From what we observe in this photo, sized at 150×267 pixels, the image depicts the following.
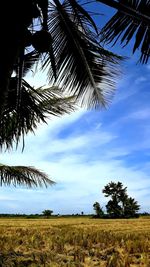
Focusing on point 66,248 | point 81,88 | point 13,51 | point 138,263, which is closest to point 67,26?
point 81,88

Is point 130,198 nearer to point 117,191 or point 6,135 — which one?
point 117,191

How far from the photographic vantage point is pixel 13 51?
427 cm

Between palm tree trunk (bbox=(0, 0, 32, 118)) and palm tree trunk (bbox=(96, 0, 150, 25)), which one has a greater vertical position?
palm tree trunk (bbox=(96, 0, 150, 25))

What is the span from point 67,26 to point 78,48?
0.32 meters

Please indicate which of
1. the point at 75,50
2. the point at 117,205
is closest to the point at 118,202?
the point at 117,205

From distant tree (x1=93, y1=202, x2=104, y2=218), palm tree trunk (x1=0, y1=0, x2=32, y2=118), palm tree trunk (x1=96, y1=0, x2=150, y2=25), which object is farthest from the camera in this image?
distant tree (x1=93, y1=202, x2=104, y2=218)

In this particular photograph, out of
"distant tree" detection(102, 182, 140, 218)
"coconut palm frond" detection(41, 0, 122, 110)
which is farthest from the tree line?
"coconut palm frond" detection(41, 0, 122, 110)

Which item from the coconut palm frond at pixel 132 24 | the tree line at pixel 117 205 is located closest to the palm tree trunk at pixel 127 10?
the coconut palm frond at pixel 132 24

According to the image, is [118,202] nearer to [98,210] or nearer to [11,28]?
[98,210]

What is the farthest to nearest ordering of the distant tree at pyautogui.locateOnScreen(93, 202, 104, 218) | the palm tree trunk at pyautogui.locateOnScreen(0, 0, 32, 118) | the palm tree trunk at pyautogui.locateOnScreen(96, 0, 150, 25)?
the distant tree at pyautogui.locateOnScreen(93, 202, 104, 218) < the palm tree trunk at pyautogui.locateOnScreen(96, 0, 150, 25) < the palm tree trunk at pyautogui.locateOnScreen(0, 0, 32, 118)

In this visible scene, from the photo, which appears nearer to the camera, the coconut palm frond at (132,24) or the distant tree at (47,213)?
the coconut palm frond at (132,24)

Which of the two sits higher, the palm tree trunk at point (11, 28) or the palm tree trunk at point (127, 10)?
the palm tree trunk at point (127, 10)

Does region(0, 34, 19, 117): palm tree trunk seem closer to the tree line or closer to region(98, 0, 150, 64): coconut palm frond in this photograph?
region(98, 0, 150, 64): coconut palm frond

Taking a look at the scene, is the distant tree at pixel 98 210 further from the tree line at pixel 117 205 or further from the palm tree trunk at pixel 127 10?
the palm tree trunk at pixel 127 10
